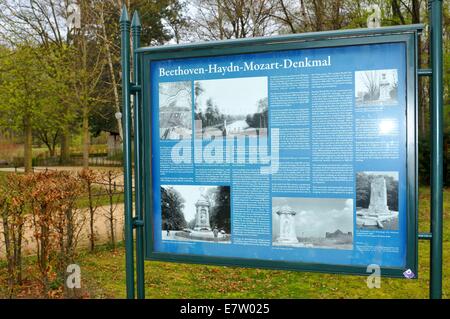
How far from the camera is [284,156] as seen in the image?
110 inches

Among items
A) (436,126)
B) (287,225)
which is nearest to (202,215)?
(287,225)

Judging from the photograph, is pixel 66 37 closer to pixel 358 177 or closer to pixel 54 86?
pixel 54 86

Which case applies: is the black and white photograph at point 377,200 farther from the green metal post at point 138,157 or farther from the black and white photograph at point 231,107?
the green metal post at point 138,157

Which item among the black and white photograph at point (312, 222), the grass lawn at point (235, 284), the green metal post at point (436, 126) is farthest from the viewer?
the grass lawn at point (235, 284)

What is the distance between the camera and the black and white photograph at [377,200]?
2.62 m

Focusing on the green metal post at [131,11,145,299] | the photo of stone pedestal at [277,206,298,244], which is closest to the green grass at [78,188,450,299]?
the green metal post at [131,11,145,299]

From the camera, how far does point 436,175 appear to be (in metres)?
2.58

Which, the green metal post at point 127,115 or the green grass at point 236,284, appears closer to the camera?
the green metal post at point 127,115

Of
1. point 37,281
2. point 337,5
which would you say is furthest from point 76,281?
point 337,5

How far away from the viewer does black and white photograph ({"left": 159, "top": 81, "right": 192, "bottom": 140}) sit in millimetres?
3018

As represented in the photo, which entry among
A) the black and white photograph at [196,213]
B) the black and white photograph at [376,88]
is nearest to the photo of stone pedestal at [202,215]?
the black and white photograph at [196,213]

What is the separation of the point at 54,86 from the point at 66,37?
4.62 m

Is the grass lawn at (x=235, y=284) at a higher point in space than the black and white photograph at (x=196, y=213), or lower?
lower

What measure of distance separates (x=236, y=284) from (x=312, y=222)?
2895 millimetres
